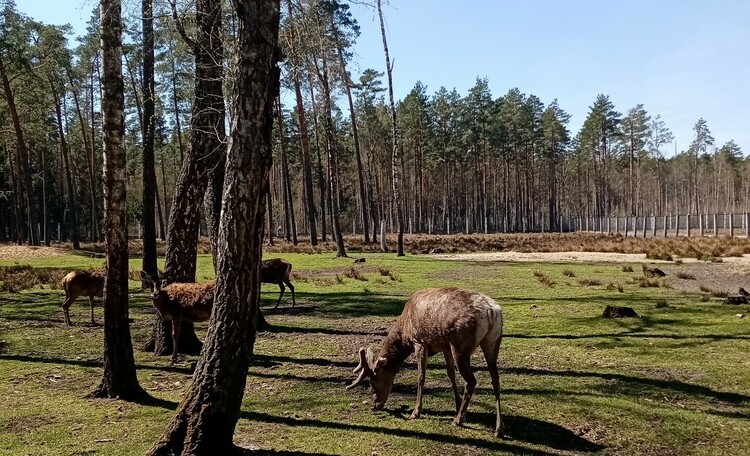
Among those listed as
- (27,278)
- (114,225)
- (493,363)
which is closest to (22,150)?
(27,278)

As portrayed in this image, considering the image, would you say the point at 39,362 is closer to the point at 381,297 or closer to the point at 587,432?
the point at 587,432

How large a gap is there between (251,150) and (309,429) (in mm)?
3021

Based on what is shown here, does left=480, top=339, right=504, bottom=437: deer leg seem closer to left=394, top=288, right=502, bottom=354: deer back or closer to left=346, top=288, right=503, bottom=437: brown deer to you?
left=346, top=288, right=503, bottom=437: brown deer

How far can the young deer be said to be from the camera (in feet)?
28.3

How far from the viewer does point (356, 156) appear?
124ft

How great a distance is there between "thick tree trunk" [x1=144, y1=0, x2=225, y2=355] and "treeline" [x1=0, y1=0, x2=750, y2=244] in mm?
21175

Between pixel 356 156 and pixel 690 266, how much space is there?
2204 cm

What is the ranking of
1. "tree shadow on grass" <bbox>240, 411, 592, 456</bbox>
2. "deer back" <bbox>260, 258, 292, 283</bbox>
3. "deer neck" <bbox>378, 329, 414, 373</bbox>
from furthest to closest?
"deer back" <bbox>260, 258, 292, 283</bbox>
"deer neck" <bbox>378, 329, 414, 373</bbox>
"tree shadow on grass" <bbox>240, 411, 592, 456</bbox>

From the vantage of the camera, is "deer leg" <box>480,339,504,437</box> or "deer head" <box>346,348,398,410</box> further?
"deer head" <box>346,348,398,410</box>

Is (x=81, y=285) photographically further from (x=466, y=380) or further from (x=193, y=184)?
(x=466, y=380)

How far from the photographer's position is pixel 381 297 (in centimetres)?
1576

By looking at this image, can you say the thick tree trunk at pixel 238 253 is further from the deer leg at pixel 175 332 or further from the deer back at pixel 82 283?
the deer back at pixel 82 283

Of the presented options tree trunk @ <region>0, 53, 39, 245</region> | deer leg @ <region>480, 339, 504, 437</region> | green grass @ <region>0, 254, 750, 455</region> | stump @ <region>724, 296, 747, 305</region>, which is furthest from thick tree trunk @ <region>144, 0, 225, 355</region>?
tree trunk @ <region>0, 53, 39, 245</region>

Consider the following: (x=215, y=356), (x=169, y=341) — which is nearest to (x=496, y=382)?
(x=215, y=356)
